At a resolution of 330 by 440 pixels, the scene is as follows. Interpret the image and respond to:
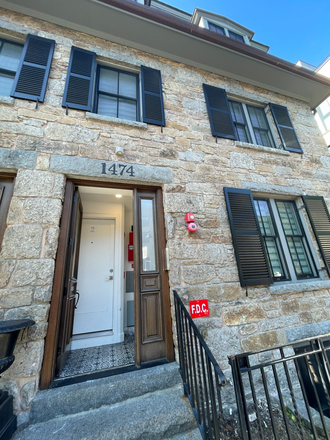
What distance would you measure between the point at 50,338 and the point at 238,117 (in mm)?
4810

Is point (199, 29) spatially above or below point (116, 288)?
above

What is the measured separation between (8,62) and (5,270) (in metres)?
3.08

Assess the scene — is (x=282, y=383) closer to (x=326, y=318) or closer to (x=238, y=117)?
(x=326, y=318)

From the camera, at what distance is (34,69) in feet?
8.58

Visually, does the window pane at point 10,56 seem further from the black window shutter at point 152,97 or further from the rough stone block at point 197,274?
the rough stone block at point 197,274

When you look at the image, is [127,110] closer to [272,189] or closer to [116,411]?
[272,189]

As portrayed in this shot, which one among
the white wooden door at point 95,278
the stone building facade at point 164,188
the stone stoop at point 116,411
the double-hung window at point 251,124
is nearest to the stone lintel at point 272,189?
the stone building facade at point 164,188

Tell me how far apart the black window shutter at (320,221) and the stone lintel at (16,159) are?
14.3ft

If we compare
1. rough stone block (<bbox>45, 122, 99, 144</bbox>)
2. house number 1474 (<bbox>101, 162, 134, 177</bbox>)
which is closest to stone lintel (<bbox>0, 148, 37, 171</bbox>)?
rough stone block (<bbox>45, 122, 99, 144</bbox>)

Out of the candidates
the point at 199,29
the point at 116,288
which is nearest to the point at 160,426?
the point at 116,288

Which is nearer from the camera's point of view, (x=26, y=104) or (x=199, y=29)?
(x=26, y=104)

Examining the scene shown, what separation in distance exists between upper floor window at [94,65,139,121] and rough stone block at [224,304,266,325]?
3307 millimetres

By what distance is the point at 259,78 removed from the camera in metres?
3.99

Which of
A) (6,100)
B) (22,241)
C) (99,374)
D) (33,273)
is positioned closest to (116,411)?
(99,374)
